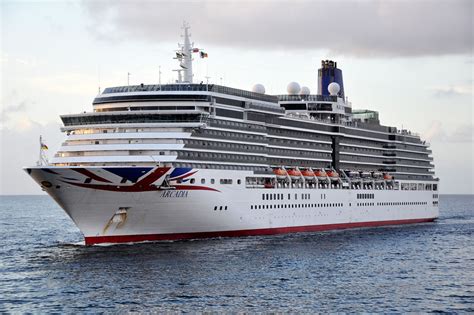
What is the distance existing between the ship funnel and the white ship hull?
83.1 ft

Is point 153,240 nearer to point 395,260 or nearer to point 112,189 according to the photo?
point 112,189

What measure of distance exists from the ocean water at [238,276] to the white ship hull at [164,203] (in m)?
1.24

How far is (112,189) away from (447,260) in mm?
23774

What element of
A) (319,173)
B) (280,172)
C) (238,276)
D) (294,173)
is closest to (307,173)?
(319,173)

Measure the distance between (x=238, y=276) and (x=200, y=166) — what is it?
14.6 m

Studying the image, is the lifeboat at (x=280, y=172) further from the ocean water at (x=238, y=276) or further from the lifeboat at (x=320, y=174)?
the ocean water at (x=238, y=276)

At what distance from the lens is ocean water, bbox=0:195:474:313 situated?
1286 inches

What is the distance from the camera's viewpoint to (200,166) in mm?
51781

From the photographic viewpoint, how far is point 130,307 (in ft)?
104

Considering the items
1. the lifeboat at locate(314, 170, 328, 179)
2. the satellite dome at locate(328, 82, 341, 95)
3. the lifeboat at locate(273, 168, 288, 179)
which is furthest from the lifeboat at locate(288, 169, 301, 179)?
the satellite dome at locate(328, 82, 341, 95)

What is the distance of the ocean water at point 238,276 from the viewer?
107ft

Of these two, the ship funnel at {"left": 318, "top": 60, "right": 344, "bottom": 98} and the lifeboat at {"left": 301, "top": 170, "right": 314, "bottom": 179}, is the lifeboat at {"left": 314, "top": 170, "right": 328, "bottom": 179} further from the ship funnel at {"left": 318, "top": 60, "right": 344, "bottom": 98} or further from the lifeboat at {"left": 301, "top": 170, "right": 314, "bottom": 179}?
the ship funnel at {"left": 318, "top": 60, "right": 344, "bottom": 98}

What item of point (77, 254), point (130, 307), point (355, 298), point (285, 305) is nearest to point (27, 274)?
point (77, 254)

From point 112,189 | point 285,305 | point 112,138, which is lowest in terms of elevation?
point 285,305
